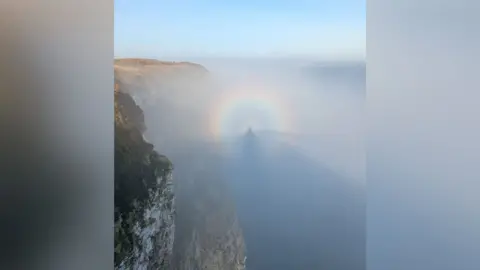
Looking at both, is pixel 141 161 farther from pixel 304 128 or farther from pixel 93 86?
pixel 304 128

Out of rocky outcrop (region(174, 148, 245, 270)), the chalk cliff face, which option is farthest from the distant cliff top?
rocky outcrop (region(174, 148, 245, 270))

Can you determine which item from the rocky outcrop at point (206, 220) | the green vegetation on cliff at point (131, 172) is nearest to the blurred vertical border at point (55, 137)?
the green vegetation on cliff at point (131, 172)

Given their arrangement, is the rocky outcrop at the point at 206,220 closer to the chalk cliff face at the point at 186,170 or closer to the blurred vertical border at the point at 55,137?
the chalk cliff face at the point at 186,170

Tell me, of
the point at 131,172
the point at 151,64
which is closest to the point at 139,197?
the point at 131,172

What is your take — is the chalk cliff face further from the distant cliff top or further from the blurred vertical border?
the blurred vertical border

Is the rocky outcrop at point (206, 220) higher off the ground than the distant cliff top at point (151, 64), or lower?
lower

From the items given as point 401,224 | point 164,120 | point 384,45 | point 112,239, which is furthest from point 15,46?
point 401,224

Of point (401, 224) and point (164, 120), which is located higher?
point (164, 120)

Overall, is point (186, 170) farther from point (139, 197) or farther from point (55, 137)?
point (55, 137)
